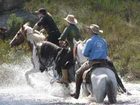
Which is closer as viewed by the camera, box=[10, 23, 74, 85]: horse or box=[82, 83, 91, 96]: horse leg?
box=[82, 83, 91, 96]: horse leg

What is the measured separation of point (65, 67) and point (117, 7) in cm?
1397

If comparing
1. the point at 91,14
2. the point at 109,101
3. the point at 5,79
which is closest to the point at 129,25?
the point at 91,14

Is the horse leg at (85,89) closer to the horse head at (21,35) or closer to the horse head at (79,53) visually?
the horse head at (79,53)

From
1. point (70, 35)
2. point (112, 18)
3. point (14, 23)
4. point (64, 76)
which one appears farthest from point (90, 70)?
point (112, 18)

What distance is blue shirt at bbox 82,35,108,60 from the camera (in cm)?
1366

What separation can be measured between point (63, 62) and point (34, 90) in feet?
5.28

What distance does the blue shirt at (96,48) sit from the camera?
1366 centimetres

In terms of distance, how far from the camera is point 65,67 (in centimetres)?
1586

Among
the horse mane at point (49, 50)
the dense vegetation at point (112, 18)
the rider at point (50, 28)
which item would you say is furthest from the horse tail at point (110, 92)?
the dense vegetation at point (112, 18)

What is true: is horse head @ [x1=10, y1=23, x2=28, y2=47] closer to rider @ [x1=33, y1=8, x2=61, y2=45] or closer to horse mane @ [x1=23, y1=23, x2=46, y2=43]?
horse mane @ [x1=23, y1=23, x2=46, y2=43]

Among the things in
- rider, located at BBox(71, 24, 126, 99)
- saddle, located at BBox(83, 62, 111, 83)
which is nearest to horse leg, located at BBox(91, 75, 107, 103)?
saddle, located at BBox(83, 62, 111, 83)

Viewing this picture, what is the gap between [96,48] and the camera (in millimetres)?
13664

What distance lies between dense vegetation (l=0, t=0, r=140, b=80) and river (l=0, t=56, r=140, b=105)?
8.70 ft

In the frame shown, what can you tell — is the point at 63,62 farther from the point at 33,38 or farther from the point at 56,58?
the point at 33,38
